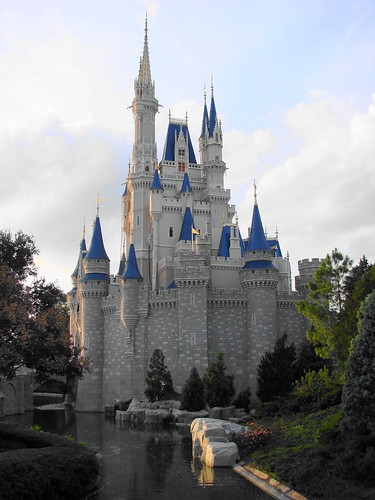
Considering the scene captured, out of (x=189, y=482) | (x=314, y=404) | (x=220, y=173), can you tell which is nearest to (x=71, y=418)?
(x=314, y=404)

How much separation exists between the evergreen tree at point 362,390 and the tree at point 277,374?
1890cm

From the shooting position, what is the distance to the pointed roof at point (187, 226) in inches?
1823

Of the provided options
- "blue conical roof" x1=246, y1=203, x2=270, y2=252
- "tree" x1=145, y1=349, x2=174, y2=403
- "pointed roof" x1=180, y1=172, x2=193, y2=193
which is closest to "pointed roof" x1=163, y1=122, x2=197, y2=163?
"pointed roof" x1=180, y1=172, x2=193, y2=193

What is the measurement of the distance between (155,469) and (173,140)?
41.2 meters

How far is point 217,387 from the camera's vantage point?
33.1 metres

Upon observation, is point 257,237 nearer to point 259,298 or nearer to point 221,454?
point 259,298

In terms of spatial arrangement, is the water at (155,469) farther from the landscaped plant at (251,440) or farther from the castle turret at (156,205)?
the castle turret at (156,205)

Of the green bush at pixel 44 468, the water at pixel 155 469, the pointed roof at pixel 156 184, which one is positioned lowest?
the water at pixel 155 469

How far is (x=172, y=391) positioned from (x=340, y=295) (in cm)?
1463

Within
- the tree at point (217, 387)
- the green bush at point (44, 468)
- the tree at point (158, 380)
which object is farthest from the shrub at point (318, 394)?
the green bush at point (44, 468)

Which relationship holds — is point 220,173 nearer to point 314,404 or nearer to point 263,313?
point 263,313

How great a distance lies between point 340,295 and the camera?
25734mm

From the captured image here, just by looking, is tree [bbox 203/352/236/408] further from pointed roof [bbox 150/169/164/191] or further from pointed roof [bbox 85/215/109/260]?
pointed roof [bbox 150/169/164/191]

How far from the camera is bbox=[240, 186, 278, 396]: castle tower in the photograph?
123 ft
